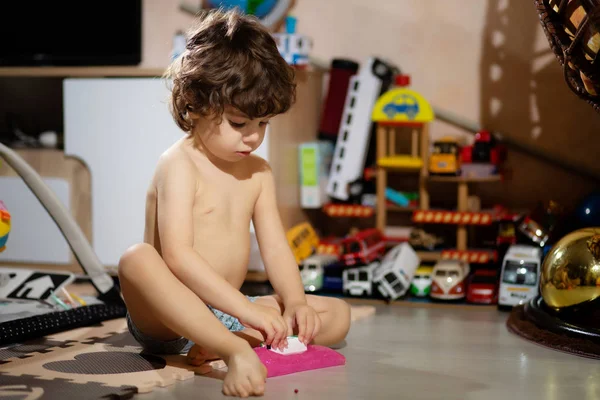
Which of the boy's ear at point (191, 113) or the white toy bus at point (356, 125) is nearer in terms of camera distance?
the boy's ear at point (191, 113)

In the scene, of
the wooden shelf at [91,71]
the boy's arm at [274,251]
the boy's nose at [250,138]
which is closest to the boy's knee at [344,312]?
the boy's arm at [274,251]

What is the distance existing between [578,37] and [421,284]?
79cm

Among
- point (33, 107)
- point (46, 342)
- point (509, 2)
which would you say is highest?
point (509, 2)

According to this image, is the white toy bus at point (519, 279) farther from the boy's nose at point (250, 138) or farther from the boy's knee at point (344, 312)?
the boy's nose at point (250, 138)

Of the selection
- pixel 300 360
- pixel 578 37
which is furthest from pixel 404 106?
pixel 300 360

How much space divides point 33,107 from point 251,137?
1.57 m

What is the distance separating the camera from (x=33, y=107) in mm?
2625

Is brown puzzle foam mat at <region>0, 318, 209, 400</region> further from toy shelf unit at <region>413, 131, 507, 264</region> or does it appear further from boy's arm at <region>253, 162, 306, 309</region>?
toy shelf unit at <region>413, 131, 507, 264</region>

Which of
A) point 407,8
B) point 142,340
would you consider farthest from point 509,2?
point 142,340

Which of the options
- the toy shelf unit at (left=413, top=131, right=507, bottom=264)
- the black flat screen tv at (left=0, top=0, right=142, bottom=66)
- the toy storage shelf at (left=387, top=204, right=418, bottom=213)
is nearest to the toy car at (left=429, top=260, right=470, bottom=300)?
the toy shelf unit at (left=413, top=131, right=507, bottom=264)

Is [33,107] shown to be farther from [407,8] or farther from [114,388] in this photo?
[114,388]

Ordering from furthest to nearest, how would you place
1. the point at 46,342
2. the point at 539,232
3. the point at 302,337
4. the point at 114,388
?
the point at 539,232
the point at 46,342
the point at 302,337
the point at 114,388

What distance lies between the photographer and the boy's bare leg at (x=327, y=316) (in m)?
1.42

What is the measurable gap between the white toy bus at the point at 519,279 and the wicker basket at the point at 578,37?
0.47m
